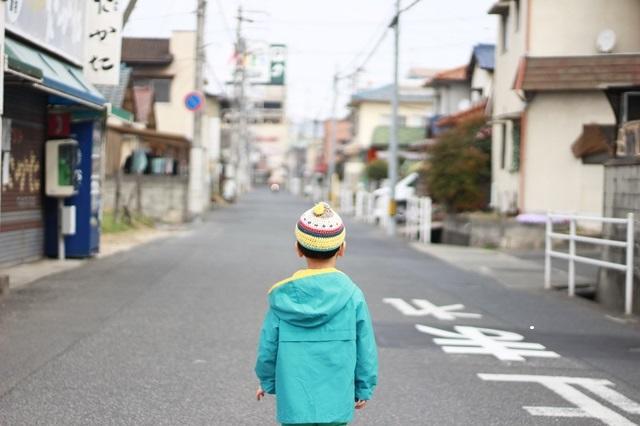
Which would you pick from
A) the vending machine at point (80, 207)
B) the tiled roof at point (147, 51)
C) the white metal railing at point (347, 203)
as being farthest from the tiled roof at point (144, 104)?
the white metal railing at point (347, 203)

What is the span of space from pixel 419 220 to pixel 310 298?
26.1m

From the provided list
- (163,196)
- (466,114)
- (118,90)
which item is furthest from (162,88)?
(118,90)

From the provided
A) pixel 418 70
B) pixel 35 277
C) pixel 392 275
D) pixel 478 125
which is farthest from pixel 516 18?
pixel 418 70

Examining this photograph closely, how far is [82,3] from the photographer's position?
56.6 feet

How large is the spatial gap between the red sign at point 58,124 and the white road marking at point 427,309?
7340 mm

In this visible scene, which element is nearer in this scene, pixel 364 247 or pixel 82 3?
pixel 82 3

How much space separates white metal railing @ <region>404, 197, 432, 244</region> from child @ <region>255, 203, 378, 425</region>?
2421 cm

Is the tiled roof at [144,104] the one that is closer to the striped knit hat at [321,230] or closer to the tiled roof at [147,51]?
the tiled roof at [147,51]

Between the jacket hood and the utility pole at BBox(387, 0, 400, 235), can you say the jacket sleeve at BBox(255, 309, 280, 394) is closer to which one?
the jacket hood

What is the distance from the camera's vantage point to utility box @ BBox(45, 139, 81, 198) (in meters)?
16.6

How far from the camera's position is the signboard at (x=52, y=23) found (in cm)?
1330

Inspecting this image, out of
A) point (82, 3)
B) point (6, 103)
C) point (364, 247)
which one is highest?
point (82, 3)

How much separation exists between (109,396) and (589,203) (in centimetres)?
2114

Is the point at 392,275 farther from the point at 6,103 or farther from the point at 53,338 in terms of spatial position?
the point at 53,338
